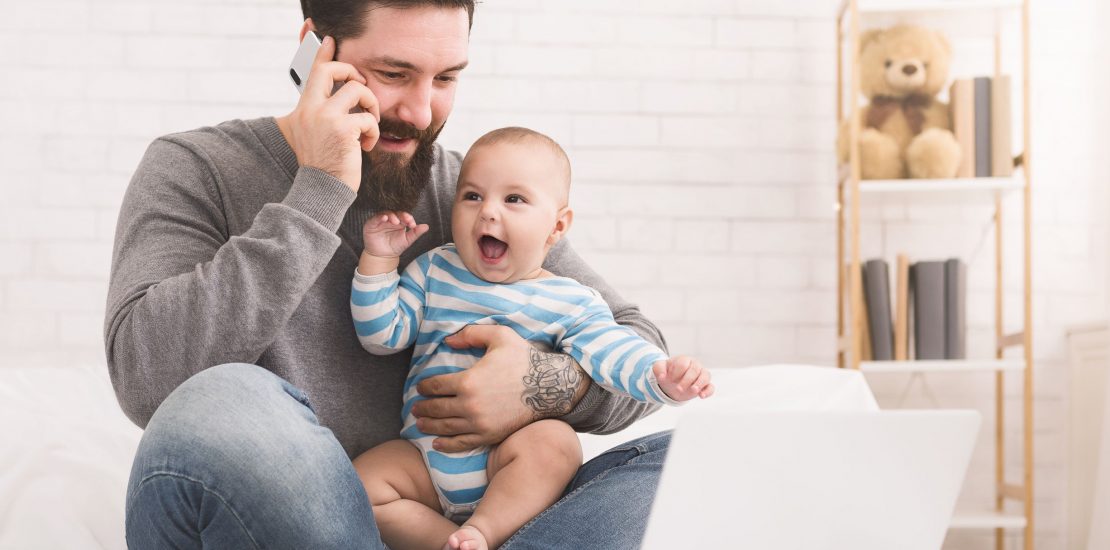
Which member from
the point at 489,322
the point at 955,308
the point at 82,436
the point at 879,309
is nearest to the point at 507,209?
the point at 489,322

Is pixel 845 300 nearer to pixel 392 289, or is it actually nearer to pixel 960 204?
pixel 960 204

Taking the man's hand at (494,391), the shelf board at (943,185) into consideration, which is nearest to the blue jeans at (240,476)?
the man's hand at (494,391)

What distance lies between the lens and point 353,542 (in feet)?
3.06

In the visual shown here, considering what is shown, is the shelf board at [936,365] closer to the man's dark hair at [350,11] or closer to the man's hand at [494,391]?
the man's hand at [494,391]

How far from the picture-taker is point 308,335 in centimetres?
135

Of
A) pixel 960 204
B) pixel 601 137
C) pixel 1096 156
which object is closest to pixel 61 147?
pixel 601 137

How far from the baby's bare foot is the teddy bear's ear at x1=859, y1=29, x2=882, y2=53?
2.21 m

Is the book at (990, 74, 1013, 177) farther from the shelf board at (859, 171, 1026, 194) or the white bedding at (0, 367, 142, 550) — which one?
the white bedding at (0, 367, 142, 550)

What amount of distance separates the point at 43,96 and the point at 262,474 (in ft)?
8.36

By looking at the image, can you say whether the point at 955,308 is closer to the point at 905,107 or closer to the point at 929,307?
the point at 929,307

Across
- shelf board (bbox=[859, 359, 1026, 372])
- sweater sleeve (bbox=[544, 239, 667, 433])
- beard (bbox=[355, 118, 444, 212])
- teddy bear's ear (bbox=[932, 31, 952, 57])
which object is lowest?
shelf board (bbox=[859, 359, 1026, 372])

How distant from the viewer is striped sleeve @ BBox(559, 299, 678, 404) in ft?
4.21

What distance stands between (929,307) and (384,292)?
193cm

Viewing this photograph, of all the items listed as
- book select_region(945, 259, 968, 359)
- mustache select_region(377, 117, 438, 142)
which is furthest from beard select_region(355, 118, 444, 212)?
book select_region(945, 259, 968, 359)
